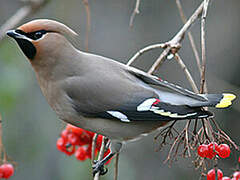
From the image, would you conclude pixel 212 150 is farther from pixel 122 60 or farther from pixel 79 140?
pixel 122 60

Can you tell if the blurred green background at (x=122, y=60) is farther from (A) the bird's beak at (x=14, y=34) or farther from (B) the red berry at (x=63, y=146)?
(A) the bird's beak at (x=14, y=34)

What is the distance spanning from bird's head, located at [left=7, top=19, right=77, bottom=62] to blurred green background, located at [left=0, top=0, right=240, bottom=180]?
1.25 meters

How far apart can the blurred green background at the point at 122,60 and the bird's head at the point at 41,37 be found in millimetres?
1249

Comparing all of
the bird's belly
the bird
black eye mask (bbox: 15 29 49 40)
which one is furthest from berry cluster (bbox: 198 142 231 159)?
black eye mask (bbox: 15 29 49 40)

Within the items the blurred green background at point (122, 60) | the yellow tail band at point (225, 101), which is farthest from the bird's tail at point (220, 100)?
the blurred green background at point (122, 60)

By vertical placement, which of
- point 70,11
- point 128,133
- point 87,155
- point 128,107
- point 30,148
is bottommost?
point 30,148

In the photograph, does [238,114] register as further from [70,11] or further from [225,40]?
[70,11]

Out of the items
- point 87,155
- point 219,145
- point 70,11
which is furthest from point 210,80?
point 219,145

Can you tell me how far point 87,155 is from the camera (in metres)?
3.02

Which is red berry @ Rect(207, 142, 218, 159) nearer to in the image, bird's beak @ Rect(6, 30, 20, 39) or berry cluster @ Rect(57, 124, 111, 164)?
berry cluster @ Rect(57, 124, 111, 164)

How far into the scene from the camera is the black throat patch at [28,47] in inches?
99.1

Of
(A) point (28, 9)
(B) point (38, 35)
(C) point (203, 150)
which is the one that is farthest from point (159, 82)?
(A) point (28, 9)

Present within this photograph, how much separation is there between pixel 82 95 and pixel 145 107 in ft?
1.17

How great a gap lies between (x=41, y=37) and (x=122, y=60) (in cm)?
327
